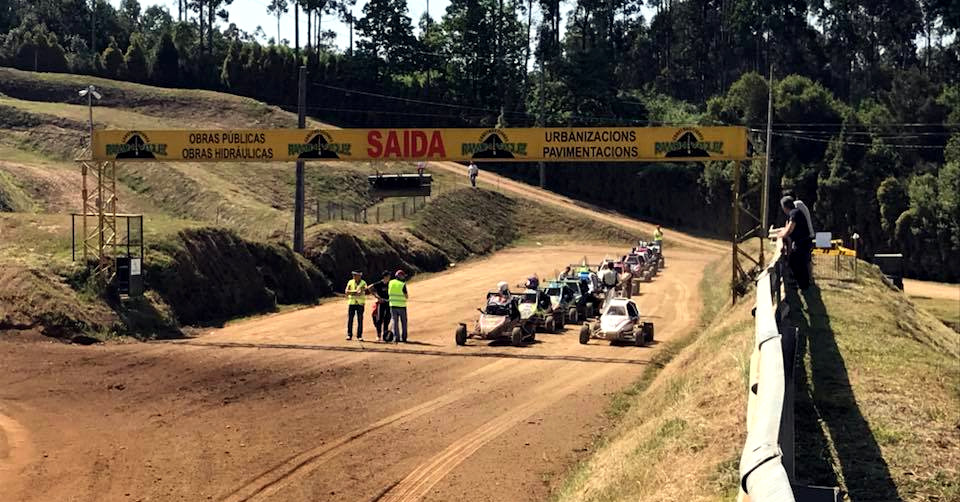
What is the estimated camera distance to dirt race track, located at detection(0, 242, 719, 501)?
13.0 meters

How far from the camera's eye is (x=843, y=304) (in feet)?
65.0

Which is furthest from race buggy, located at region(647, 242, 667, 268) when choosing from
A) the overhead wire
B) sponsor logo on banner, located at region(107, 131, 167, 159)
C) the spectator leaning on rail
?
the spectator leaning on rail

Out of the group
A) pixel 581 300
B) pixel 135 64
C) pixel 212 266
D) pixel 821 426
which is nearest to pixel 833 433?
pixel 821 426

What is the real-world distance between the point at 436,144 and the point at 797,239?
1466 centimetres

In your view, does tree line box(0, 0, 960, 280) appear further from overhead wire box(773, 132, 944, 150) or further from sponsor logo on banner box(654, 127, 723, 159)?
sponsor logo on banner box(654, 127, 723, 159)

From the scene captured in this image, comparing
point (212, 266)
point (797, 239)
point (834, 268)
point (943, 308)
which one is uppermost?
point (797, 239)

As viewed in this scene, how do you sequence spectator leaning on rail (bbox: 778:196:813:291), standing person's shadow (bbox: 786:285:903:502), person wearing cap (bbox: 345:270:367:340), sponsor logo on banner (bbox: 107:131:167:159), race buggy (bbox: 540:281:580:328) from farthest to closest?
race buggy (bbox: 540:281:580:328) → sponsor logo on banner (bbox: 107:131:167:159) → person wearing cap (bbox: 345:270:367:340) → spectator leaning on rail (bbox: 778:196:813:291) → standing person's shadow (bbox: 786:285:903:502)

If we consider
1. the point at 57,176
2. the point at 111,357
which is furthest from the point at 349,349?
the point at 57,176

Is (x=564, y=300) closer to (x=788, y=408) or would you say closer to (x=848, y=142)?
(x=788, y=408)

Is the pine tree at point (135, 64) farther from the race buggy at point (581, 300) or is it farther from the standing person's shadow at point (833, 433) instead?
the standing person's shadow at point (833, 433)

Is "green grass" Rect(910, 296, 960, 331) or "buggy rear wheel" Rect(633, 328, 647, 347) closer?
"buggy rear wheel" Rect(633, 328, 647, 347)

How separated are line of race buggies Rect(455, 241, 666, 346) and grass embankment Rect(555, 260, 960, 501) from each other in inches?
366

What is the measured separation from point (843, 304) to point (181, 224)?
24008 millimetres

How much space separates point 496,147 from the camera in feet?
91.2
